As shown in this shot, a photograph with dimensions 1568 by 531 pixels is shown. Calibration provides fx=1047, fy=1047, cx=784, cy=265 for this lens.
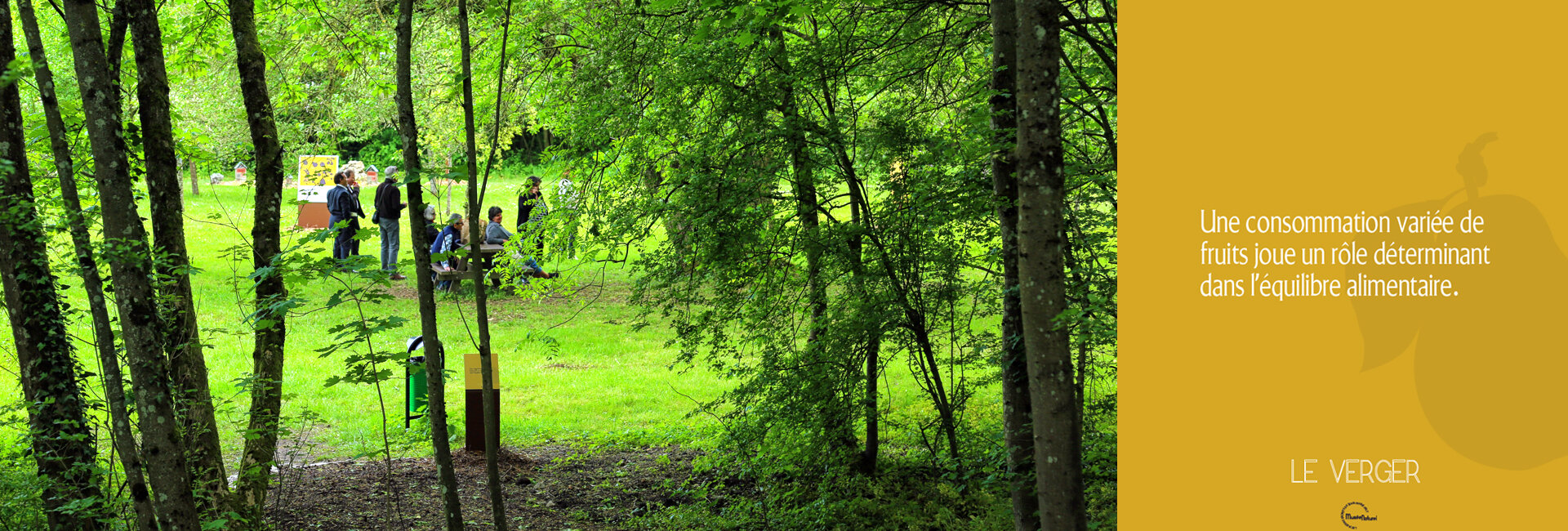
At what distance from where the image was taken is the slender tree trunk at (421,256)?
153 inches

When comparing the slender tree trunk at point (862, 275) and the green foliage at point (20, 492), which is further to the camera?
the slender tree trunk at point (862, 275)

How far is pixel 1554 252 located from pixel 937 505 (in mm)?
3752

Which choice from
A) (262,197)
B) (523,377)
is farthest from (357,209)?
(262,197)

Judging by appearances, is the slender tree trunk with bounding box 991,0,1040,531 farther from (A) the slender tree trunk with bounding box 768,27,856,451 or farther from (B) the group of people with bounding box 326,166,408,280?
(B) the group of people with bounding box 326,166,408,280

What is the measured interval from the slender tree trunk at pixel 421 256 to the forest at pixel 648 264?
0.02m

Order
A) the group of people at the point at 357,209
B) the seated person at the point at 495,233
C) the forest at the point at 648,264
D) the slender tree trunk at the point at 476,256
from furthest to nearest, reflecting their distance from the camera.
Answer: the seated person at the point at 495,233 → the group of people at the point at 357,209 → the slender tree trunk at the point at 476,256 → the forest at the point at 648,264

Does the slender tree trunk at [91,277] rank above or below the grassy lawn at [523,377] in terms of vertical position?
above

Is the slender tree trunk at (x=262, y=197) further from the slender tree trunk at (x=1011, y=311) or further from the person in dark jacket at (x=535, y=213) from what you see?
the slender tree trunk at (x=1011, y=311)

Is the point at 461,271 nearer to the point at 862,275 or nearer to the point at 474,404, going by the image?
the point at 474,404

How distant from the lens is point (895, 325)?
606 cm

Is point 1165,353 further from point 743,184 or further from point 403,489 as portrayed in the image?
point 403,489

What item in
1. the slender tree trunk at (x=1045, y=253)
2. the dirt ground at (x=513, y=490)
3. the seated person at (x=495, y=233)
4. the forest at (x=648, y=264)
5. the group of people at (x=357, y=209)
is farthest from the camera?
the seated person at (x=495, y=233)

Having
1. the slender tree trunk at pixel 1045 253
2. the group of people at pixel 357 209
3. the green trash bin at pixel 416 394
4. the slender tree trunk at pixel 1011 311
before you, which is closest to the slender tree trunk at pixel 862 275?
the slender tree trunk at pixel 1011 311

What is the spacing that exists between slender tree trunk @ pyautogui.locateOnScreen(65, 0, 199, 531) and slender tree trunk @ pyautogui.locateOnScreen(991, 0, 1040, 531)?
3.04 meters
